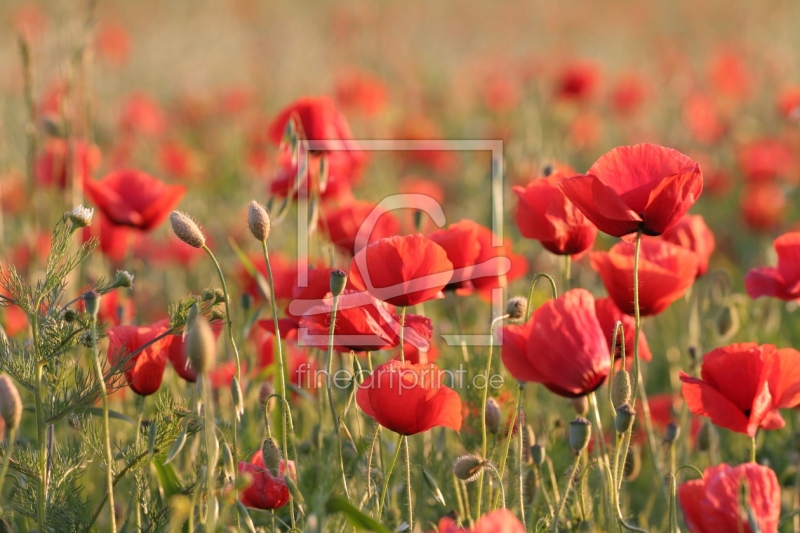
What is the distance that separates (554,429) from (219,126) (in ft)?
13.7

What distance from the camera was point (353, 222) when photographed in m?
2.05

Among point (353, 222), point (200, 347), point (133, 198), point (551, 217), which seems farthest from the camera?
point (133, 198)

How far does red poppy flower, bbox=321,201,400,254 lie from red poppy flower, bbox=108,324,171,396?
1.99ft

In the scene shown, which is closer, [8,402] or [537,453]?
[8,402]

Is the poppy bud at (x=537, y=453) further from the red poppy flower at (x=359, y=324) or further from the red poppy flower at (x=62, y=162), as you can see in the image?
the red poppy flower at (x=62, y=162)

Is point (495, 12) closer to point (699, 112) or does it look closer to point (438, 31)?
point (438, 31)

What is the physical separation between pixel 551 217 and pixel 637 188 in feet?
0.76

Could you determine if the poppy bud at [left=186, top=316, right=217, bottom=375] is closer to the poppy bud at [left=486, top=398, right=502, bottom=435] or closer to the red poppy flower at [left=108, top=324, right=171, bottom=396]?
the red poppy flower at [left=108, top=324, right=171, bottom=396]

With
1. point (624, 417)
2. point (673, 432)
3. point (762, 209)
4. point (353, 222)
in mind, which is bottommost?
point (673, 432)

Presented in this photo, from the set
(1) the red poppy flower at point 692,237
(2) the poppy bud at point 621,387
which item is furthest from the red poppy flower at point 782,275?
(2) the poppy bud at point 621,387

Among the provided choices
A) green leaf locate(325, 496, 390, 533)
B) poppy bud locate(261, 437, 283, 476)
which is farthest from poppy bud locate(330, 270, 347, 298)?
green leaf locate(325, 496, 390, 533)

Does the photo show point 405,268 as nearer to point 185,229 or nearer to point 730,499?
point 185,229

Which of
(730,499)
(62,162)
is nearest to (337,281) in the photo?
(730,499)

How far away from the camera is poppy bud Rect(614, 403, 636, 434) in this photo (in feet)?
4.13
